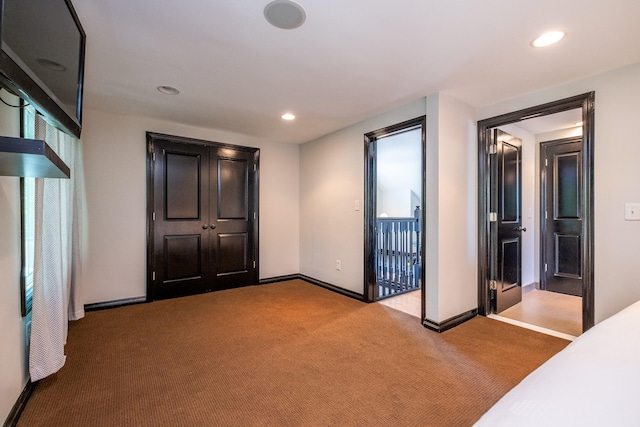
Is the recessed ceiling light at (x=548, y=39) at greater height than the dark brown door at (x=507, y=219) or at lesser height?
greater

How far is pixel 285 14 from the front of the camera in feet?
5.22

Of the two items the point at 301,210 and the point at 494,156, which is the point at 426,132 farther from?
the point at 301,210

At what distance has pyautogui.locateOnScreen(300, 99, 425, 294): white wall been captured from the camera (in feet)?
11.6

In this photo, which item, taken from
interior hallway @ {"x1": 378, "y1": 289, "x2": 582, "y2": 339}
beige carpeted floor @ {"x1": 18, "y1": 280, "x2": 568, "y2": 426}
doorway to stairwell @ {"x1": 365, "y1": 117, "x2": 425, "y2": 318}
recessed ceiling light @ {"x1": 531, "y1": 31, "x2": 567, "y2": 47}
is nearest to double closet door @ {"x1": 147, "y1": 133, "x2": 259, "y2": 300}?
beige carpeted floor @ {"x1": 18, "y1": 280, "x2": 568, "y2": 426}

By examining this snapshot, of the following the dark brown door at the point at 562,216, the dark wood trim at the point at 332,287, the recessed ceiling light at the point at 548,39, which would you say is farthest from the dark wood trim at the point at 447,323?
the recessed ceiling light at the point at 548,39

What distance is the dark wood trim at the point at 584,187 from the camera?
2283mm

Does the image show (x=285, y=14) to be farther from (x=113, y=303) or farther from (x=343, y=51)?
(x=113, y=303)

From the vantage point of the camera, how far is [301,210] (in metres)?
4.65

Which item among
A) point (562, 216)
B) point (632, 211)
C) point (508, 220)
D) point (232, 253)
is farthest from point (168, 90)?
point (562, 216)

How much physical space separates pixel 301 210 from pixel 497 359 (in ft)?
10.5

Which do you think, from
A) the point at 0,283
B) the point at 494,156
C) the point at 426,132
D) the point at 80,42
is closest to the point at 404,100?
the point at 426,132

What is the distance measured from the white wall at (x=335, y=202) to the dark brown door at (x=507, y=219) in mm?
1140

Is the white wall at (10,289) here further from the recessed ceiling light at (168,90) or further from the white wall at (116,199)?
the white wall at (116,199)

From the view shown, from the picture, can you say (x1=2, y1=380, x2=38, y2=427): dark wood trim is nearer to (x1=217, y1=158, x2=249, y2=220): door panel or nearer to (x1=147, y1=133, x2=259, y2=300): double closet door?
(x1=147, y1=133, x2=259, y2=300): double closet door
